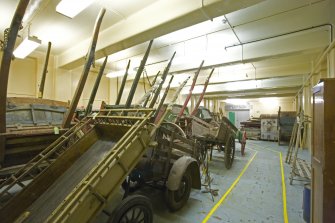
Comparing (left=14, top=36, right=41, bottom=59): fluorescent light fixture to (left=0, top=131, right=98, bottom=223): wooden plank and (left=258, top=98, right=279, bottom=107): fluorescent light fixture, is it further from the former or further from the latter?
(left=258, top=98, right=279, bottom=107): fluorescent light fixture

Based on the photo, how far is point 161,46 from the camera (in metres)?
6.01

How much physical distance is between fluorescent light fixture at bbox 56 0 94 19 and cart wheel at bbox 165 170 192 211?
323 cm

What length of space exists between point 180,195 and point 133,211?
3.87 ft

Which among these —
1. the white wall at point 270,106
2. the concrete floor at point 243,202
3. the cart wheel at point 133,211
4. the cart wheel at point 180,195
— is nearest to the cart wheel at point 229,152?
the concrete floor at point 243,202

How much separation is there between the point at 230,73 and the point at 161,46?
4.13 metres

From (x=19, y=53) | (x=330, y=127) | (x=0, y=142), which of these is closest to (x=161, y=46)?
(x=19, y=53)

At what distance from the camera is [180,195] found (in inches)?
120

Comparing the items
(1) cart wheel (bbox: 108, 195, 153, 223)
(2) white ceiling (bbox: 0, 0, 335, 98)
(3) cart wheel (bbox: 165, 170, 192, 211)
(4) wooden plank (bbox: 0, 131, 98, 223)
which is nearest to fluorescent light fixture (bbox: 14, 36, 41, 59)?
(2) white ceiling (bbox: 0, 0, 335, 98)

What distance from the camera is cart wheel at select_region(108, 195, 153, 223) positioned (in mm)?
1905

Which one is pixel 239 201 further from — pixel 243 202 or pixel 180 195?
pixel 180 195

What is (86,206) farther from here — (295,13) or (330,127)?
(295,13)

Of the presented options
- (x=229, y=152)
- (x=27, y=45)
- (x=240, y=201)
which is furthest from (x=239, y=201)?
(x=27, y=45)

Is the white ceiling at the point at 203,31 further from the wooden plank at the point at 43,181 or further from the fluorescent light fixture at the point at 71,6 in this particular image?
the wooden plank at the point at 43,181

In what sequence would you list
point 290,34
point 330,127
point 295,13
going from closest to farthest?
point 330,127 → point 295,13 → point 290,34
